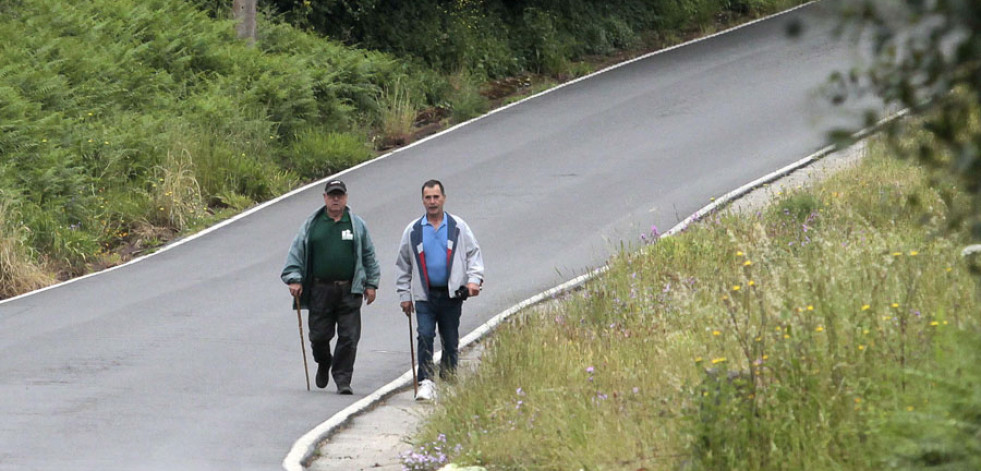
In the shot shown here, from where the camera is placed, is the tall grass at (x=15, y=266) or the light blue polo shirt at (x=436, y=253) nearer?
the light blue polo shirt at (x=436, y=253)

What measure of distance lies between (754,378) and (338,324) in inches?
223

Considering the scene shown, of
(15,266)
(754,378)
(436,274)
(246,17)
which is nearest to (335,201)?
(436,274)

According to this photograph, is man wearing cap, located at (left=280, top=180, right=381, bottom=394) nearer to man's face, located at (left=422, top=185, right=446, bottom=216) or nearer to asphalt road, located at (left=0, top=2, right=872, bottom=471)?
asphalt road, located at (left=0, top=2, right=872, bottom=471)

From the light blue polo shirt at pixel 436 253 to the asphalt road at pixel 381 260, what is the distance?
1.35 m

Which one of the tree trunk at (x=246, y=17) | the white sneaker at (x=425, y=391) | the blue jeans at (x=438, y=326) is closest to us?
the white sneaker at (x=425, y=391)

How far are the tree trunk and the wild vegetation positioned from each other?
0.41m

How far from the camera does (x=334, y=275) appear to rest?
13.0 meters

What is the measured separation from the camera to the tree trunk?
26.8m

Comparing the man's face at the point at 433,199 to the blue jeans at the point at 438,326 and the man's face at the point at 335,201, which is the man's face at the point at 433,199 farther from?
the man's face at the point at 335,201

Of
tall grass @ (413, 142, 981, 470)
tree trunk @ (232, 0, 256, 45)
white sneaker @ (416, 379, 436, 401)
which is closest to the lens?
tall grass @ (413, 142, 981, 470)

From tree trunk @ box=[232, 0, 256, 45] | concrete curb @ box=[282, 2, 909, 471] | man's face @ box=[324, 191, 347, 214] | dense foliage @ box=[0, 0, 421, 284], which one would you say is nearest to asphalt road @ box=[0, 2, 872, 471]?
concrete curb @ box=[282, 2, 909, 471]

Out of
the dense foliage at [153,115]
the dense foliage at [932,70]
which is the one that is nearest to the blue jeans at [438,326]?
the dense foliage at [153,115]

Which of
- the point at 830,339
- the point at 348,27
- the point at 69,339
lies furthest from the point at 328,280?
the point at 348,27

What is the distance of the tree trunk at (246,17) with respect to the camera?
26.8 metres
